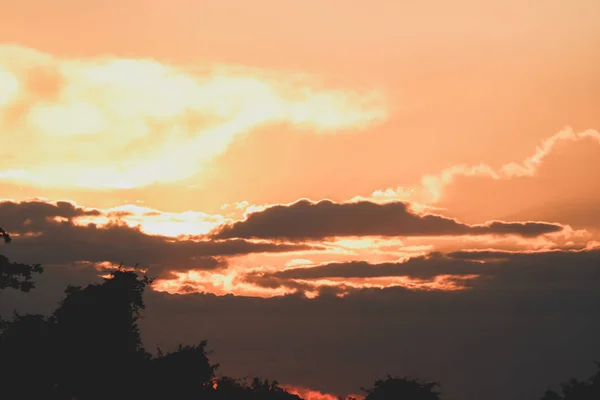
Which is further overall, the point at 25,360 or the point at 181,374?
the point at 181,374

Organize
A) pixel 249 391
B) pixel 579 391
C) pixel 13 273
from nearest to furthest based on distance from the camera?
pixel 13 273 → pixel 579 391 → pixel 249 391

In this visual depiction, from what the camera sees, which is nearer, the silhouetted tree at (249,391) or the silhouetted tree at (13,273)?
the silhouetted tree at (13,273)

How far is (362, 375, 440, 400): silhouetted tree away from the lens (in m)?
98.8

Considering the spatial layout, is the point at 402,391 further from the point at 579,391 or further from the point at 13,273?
the point at 13,273

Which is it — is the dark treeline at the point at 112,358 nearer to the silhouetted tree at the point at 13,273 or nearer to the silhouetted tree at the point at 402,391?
the silhouetted tree at the point at 402,391

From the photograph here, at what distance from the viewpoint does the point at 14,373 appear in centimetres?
7212

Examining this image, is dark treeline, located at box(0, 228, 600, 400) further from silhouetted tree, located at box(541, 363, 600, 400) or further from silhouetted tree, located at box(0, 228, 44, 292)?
silhouetted tree, located at box(0, 228, 44, 292)

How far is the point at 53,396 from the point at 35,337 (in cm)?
614

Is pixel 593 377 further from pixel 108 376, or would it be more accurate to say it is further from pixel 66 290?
pixel 66 290

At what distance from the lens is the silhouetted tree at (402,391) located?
3890 inches

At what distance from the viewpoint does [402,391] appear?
328ft

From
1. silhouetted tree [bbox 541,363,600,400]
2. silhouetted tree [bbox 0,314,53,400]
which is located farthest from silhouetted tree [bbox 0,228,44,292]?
silhouetted tree [bbox 541,363,600,400]

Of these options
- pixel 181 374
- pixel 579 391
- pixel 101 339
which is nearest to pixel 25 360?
pixel 101 339

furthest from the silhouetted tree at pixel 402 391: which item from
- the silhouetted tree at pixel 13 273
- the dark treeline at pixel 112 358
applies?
the silhouetted tree at pixel 13 273
